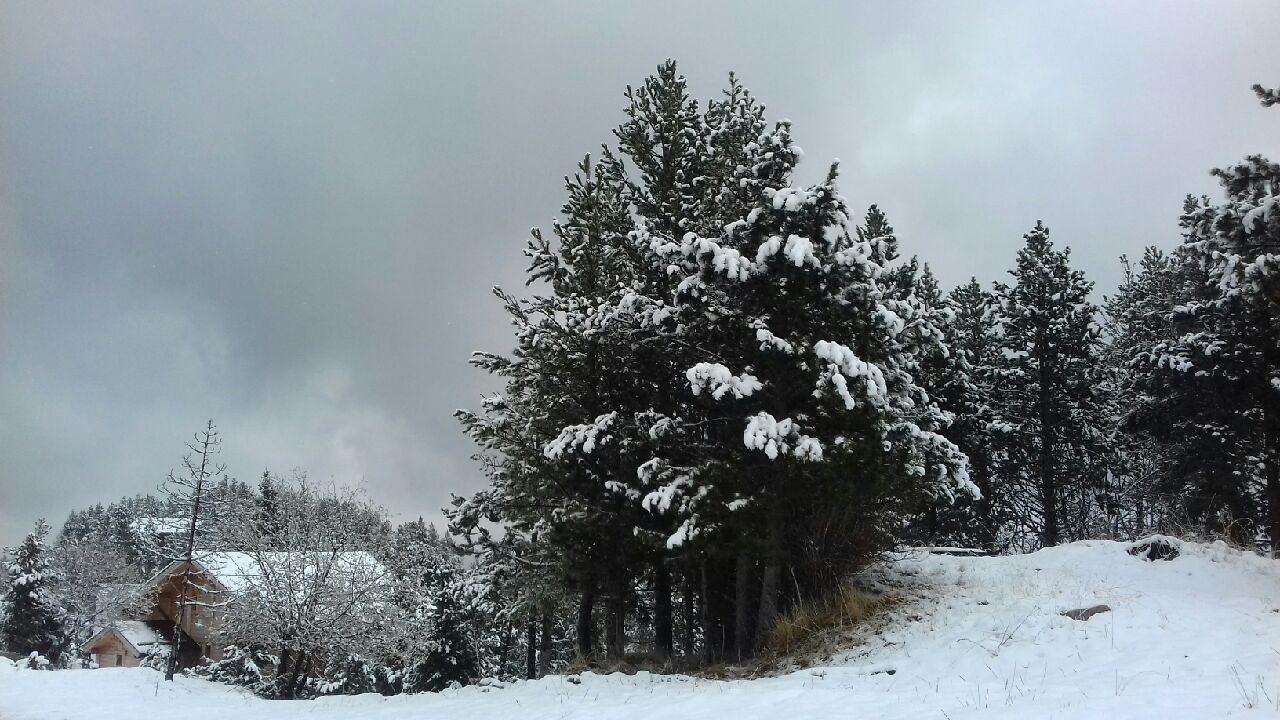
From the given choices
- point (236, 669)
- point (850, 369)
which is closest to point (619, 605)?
point (850, 369)

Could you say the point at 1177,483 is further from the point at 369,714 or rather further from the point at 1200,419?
the point at 369,714

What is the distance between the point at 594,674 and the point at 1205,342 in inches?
744

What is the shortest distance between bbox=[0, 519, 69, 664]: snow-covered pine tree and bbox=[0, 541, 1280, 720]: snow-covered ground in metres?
49.9

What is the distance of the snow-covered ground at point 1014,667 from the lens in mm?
7074

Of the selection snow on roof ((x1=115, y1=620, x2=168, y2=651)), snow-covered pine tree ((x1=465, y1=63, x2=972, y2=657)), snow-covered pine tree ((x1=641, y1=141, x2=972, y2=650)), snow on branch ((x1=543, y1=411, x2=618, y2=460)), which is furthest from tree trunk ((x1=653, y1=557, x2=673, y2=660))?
snow on roof ((x1=115, y1=620, x2=168, y2=651))

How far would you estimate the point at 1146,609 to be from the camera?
10.1m

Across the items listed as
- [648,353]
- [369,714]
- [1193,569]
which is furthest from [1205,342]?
[369,714]

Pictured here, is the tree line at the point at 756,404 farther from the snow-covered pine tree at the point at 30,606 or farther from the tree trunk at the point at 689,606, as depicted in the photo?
the snow-covered pine tree at the point at 30,606

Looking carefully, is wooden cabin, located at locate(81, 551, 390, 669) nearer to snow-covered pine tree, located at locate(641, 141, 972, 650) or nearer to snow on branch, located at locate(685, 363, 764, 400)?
snow-covered pine tree, located at locate(641, 141, 972, 650)

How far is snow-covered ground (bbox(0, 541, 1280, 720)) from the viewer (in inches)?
279

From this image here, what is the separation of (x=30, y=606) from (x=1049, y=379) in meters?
68.0

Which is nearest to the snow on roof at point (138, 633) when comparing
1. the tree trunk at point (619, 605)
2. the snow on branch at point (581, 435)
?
the tree trunk at point (619, 605)

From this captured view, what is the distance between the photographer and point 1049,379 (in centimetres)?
2970

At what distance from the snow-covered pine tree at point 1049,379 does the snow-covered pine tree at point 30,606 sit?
64.6m
